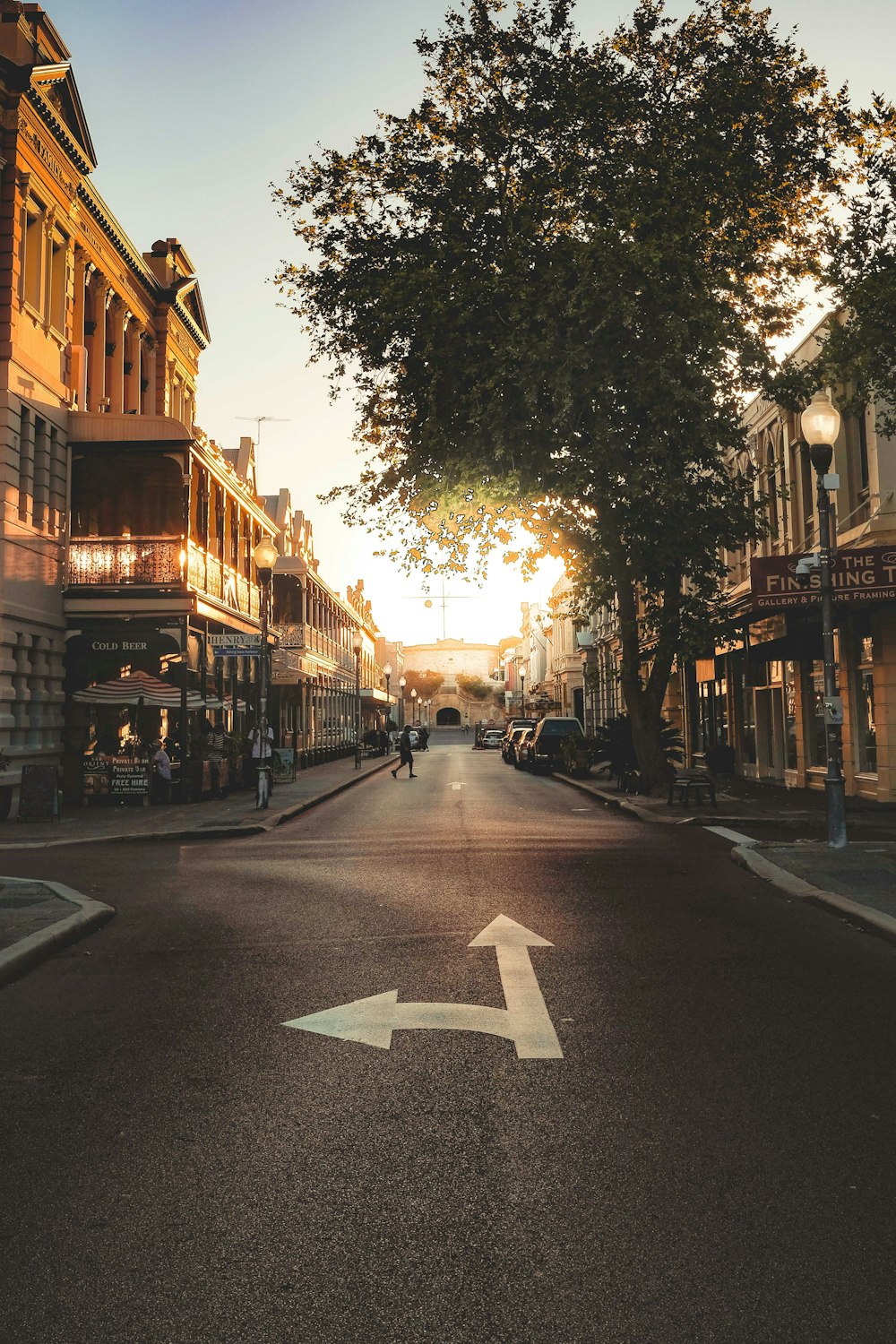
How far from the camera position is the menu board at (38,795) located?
760 inches

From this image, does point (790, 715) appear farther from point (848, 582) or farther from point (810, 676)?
point (848, 582)

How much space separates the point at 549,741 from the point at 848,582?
24.4 m

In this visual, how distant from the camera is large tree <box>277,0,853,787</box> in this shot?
19.2m

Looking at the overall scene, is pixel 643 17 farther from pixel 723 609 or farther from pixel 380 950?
pixel 380 950

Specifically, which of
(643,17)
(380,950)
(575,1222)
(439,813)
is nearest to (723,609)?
(439,813)

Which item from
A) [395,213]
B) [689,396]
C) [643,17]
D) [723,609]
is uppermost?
[643,17]

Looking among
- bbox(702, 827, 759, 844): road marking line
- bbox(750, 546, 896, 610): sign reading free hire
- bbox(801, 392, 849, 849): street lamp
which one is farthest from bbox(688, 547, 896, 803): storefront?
bbox(702, 827, 759, 844): road marking line

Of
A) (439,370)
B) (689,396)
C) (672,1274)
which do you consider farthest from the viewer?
(439,370)

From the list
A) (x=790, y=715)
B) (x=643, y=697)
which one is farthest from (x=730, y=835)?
(x=790, y=715)

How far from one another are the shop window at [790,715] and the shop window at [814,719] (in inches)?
30.7

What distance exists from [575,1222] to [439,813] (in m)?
18.0

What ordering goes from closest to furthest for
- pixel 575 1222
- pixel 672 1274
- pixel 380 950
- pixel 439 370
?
pixel 672 1274 < pixel 575 1222 < pixel 380 950 < pixel 439 370

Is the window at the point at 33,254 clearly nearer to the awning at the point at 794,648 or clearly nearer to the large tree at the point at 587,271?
the large tree at the point at 587,271

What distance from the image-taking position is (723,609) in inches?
896
